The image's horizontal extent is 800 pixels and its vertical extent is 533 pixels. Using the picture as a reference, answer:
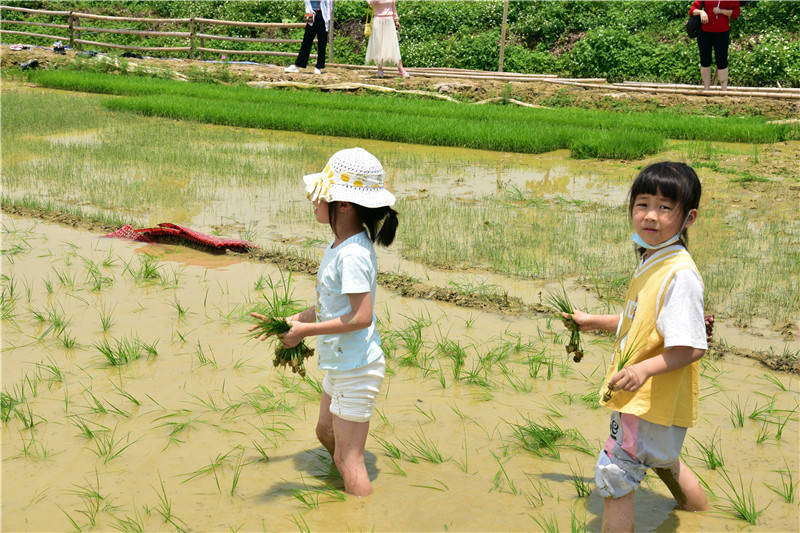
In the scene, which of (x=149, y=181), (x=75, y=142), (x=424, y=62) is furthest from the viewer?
(x=424, y=62)

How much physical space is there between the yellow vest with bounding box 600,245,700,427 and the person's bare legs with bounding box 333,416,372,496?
0.77 m

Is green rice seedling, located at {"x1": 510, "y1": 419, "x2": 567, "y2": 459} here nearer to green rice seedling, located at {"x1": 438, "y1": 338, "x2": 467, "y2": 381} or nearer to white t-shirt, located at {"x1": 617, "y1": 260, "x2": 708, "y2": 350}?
green rice seedling, located at {"x1": 438, "y1": 338, "x2": 467, "y2": 381}

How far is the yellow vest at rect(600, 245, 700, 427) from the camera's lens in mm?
2168

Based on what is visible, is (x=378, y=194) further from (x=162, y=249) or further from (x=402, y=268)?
(x=162, y=249)

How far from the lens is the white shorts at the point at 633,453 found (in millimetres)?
2182

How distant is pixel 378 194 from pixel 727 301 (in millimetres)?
2631

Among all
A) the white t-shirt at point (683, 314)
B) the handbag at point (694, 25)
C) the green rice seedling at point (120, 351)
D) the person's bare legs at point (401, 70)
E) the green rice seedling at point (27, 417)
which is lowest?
the green rice seedling at point (27, 417)

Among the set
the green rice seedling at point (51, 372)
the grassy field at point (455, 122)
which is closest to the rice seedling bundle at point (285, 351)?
the green rice seedling at point (51, 372)

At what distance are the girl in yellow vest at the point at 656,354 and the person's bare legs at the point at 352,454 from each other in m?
0.72

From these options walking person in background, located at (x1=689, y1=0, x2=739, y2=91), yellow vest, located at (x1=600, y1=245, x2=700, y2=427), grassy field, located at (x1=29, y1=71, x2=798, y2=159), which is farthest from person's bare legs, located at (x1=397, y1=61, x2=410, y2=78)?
yellow vest, located at (x1=600, y1=245, x2=700, y2=427)

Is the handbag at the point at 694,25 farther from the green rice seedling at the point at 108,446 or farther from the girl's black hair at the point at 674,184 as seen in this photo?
the green rice seedling at the point at 108,446

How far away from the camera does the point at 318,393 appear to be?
3266 millimetres

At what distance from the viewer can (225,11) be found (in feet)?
84.7

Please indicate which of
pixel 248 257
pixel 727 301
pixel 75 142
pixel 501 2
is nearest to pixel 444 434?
pixel 727 301
